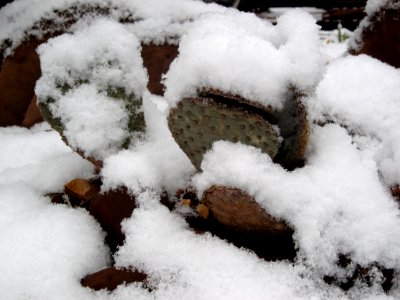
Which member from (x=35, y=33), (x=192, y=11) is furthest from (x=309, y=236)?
(x=35, y=33)

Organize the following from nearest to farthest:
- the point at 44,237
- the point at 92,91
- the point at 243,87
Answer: the point at 243,87
the point at 44,237
the point at 92,91

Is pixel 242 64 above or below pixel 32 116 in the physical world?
above

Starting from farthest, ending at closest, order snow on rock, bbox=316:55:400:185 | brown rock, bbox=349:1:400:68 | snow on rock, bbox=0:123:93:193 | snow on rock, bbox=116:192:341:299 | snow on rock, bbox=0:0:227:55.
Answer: snow on rock, bbox=0:0:227:55, brown rock, bbox=349:1:400:68, snow on rock, bbox=0:123:93:193, snow on rock, bbox=316:55:400:185, snow on rock, bbox=116:192:341:299

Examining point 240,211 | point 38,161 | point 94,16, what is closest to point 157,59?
point 94,16

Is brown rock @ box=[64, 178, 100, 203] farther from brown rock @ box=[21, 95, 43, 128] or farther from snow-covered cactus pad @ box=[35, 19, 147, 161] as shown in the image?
brown rock @ box=[21, 95, 43, 128]

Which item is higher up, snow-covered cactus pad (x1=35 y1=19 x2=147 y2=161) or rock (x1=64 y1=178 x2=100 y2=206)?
snow-covered cactus pad (x1=35 y1=19 x2=147 y2=161)

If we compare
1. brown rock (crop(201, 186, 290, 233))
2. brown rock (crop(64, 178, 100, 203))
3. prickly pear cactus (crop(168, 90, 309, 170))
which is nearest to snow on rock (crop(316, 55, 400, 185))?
prickly pear cactus (crop(168, 90, 309, 170))

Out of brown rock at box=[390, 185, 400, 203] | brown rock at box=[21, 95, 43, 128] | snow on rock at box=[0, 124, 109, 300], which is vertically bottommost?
brown rock at box=[21, 95, 43, 128]

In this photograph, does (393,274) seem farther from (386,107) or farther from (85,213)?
(85,213)

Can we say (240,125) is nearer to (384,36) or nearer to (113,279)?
(113,279)
